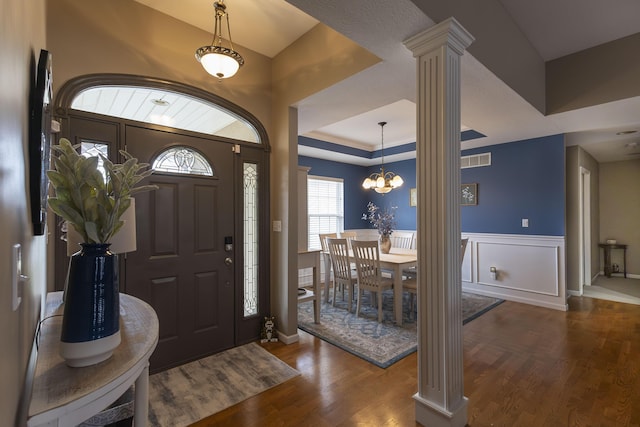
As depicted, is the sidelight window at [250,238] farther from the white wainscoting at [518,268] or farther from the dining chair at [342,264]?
the white wainscoting at [518,268]

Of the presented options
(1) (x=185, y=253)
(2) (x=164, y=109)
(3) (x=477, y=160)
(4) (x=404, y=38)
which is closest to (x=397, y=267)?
(1) (x=185, y=253)

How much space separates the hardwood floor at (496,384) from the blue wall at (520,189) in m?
1.59

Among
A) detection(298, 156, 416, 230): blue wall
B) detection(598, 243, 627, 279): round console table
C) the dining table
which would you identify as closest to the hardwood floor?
the dining table

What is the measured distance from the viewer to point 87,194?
2.89 ft

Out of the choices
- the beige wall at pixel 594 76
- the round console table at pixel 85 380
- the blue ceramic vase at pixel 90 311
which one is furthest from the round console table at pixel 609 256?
the blue ceramic vase at pixel 90 311

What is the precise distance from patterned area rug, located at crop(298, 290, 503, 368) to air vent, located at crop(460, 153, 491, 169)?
225cm

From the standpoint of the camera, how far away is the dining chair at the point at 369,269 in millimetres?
3726

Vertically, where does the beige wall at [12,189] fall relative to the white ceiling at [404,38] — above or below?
below

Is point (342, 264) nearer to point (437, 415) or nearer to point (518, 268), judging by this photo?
point (437, 415)

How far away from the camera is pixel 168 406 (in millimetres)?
2096

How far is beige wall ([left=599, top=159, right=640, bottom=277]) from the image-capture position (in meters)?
6.06

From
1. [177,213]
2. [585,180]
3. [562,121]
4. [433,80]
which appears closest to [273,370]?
[177,213]

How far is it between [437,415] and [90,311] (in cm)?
195

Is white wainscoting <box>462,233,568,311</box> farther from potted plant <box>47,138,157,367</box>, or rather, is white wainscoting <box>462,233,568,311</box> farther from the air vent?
potted plant <box>47,138,157,367</box>
